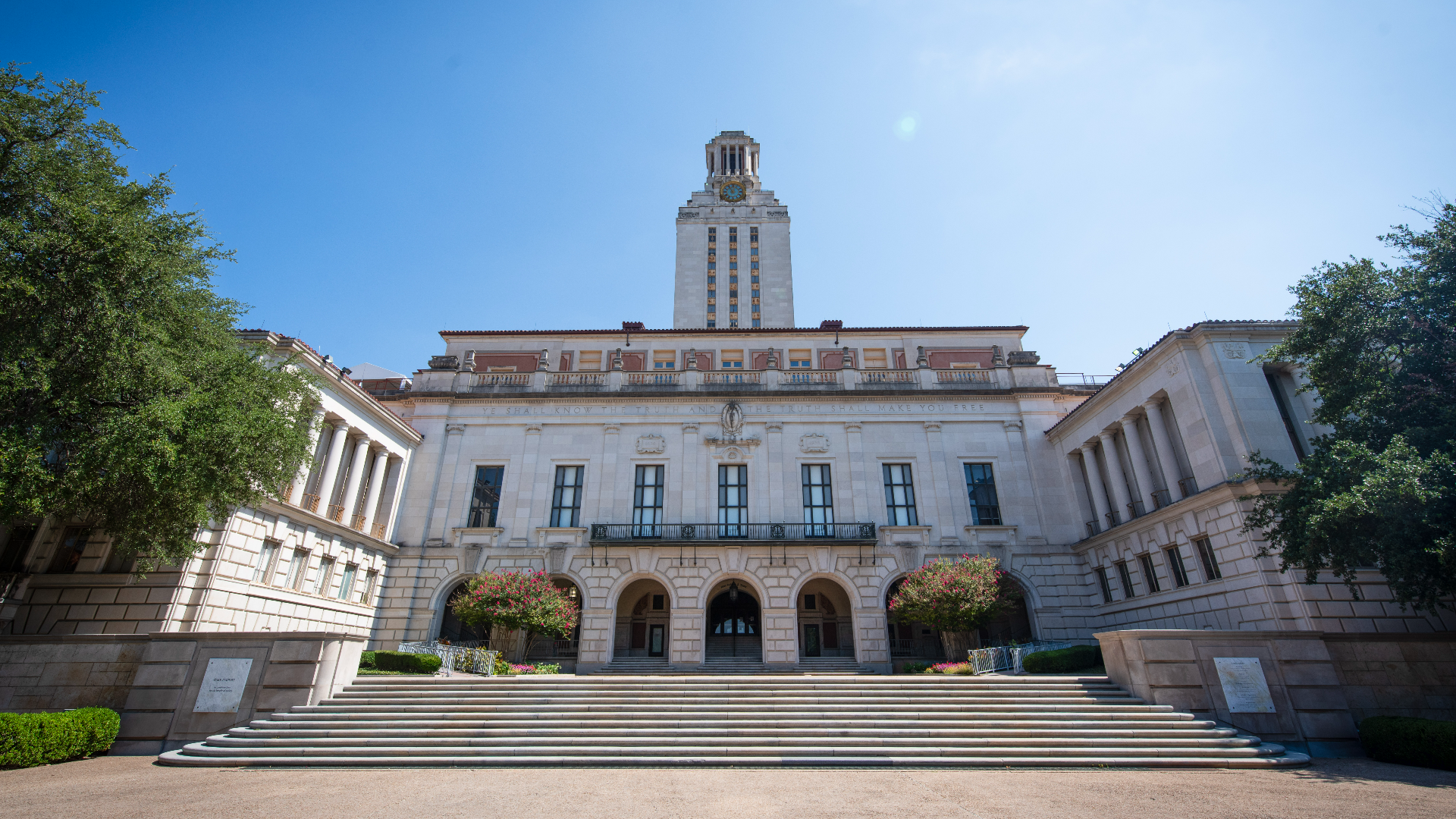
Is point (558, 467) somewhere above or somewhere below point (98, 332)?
above

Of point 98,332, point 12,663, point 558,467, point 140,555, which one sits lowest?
point 12,663

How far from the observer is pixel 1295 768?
12.4m

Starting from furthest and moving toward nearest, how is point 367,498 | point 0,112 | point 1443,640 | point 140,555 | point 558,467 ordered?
point 558,467 < point 367,498 < point 140,555 < point 1443,640 < point 0,112

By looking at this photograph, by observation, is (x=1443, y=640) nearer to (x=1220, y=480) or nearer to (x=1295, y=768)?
(x=1220, y=480)

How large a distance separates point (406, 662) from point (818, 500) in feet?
58.5

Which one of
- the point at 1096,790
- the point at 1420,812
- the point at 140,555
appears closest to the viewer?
the point at 1420,812

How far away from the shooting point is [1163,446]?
76.5ft

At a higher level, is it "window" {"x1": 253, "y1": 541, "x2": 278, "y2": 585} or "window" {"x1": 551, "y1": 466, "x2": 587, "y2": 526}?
"window" {"x1": 551, "y1": 466, "x2": 587, "y2": 526}

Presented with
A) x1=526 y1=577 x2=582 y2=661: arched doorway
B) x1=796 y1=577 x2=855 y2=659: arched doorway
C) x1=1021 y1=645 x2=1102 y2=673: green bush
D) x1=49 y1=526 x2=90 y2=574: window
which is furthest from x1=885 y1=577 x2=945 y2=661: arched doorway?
x1=49 y1=526 x2=90 y2=574: window

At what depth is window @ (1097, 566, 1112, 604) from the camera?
26.6 m

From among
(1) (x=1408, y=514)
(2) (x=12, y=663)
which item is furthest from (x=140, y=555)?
(1) (x=1408, y=514)

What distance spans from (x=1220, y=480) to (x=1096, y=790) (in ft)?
46.9

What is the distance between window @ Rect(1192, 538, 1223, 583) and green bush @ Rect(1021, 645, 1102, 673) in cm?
438

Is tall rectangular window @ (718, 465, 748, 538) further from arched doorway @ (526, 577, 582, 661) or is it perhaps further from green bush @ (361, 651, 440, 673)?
green bush @ (361, 651, 440, 673)
